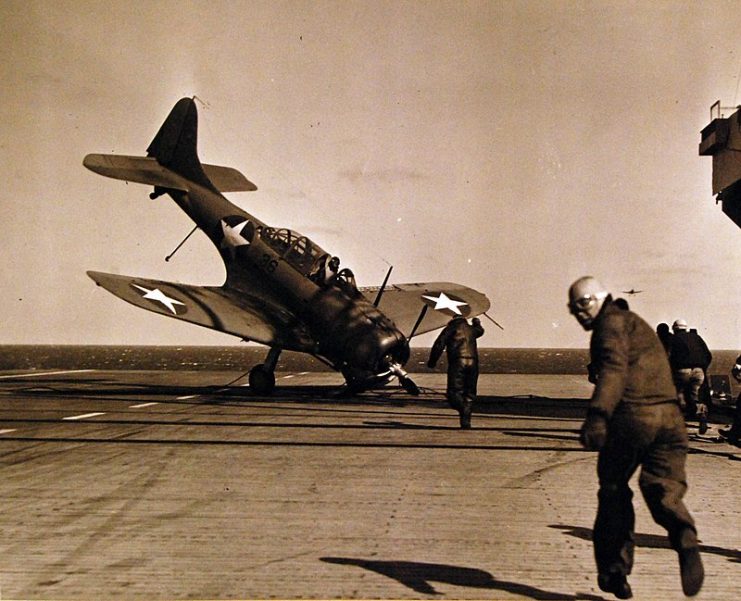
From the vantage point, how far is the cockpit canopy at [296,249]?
65.6 feet

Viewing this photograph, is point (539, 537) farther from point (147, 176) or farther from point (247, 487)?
point (147, 176)

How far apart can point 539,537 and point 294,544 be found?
198cm

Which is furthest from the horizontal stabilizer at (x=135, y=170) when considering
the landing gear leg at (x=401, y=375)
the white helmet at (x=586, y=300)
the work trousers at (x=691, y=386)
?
the white helmet at (x=586, y=300)

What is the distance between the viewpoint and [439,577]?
208 inches

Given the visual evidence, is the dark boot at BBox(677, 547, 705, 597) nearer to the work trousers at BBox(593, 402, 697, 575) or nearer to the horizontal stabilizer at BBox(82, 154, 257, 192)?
the work trousers at BBox(593, 402, 697, 575)

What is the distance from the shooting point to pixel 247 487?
8484 millimetres

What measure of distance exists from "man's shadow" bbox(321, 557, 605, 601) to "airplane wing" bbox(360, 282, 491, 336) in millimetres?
16157

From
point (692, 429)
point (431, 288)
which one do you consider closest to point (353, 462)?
point (692, 429)

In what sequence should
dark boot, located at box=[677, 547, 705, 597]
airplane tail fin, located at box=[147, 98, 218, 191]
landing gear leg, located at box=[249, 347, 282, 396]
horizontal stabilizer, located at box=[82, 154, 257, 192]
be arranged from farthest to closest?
airplane tail fin, located at box=[147, 98, 218, 191]
horizontal stabilizer, located at box=[82, 154, 257, 192]
landing gear leg, located at box=[249, 347, 282, 396]
dark boot, located at box=[677, 547, 705, 597]

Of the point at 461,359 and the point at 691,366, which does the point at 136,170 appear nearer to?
the point at 461,359

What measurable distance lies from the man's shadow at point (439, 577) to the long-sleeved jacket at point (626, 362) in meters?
1.32

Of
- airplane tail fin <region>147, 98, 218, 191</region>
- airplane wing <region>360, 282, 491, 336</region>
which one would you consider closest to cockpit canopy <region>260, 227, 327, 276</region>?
airplane wing <region>360, 282, 491, 336</region>

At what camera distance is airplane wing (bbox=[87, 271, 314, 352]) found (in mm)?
19234


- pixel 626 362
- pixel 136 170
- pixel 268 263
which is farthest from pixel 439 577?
pixel 136 170
